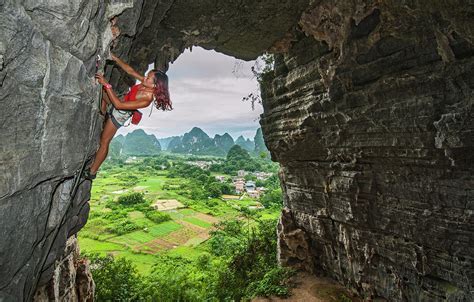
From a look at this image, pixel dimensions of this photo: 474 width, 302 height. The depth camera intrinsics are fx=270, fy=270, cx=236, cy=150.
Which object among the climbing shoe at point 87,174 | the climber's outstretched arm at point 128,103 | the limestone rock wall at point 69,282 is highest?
the climber's outstretched arm at point 128,103

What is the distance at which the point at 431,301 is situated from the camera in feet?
28.2

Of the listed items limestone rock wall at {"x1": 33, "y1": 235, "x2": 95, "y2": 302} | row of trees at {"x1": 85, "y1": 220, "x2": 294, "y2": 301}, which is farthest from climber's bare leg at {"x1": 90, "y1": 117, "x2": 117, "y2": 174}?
row of trees at {"x1": 85, "y1": 220, "x2": 294, "y2": 301}

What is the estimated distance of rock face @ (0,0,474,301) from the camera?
129 inches

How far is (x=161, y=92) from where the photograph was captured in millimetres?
4680

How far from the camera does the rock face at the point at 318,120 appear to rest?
3.28 meters

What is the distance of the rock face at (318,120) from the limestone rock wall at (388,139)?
0.04m

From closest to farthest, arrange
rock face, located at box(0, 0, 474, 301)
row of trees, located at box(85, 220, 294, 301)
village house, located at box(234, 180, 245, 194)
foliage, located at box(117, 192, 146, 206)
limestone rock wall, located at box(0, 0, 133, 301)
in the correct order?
limestone rock wall, located at box(0, 0, 133, 301), rock face, located at box(0, 0, 474, 301), row of trees, located at box(85, 220, 294, 301), foliage, located at box(117, 192, 146, 206), village house, located at box(234, 180, 245, 194)

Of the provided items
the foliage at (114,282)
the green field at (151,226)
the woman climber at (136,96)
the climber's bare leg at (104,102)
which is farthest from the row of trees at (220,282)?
the green field at (151,226)

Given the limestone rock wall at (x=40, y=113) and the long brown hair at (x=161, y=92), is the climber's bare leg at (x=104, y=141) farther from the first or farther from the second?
the long brown hair at (x=161, y=92)

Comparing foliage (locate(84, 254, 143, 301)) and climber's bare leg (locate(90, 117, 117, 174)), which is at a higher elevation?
climber's bare leg (locate(90, 117, 117, 174))

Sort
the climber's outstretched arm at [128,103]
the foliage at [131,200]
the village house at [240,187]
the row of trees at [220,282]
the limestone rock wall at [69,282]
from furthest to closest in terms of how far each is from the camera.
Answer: the village house at [240,187]
the foliage at [131,200]
the row of trees at [220,282]
the limestone rock wall at [69,282]
the climber's outstretched arm at [128,103]

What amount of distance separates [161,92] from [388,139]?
25.6 feet

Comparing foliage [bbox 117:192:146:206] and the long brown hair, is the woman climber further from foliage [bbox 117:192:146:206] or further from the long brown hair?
foliage [bbox 117:192:146:206]

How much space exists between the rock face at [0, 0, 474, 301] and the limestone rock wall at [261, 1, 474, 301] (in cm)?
4
